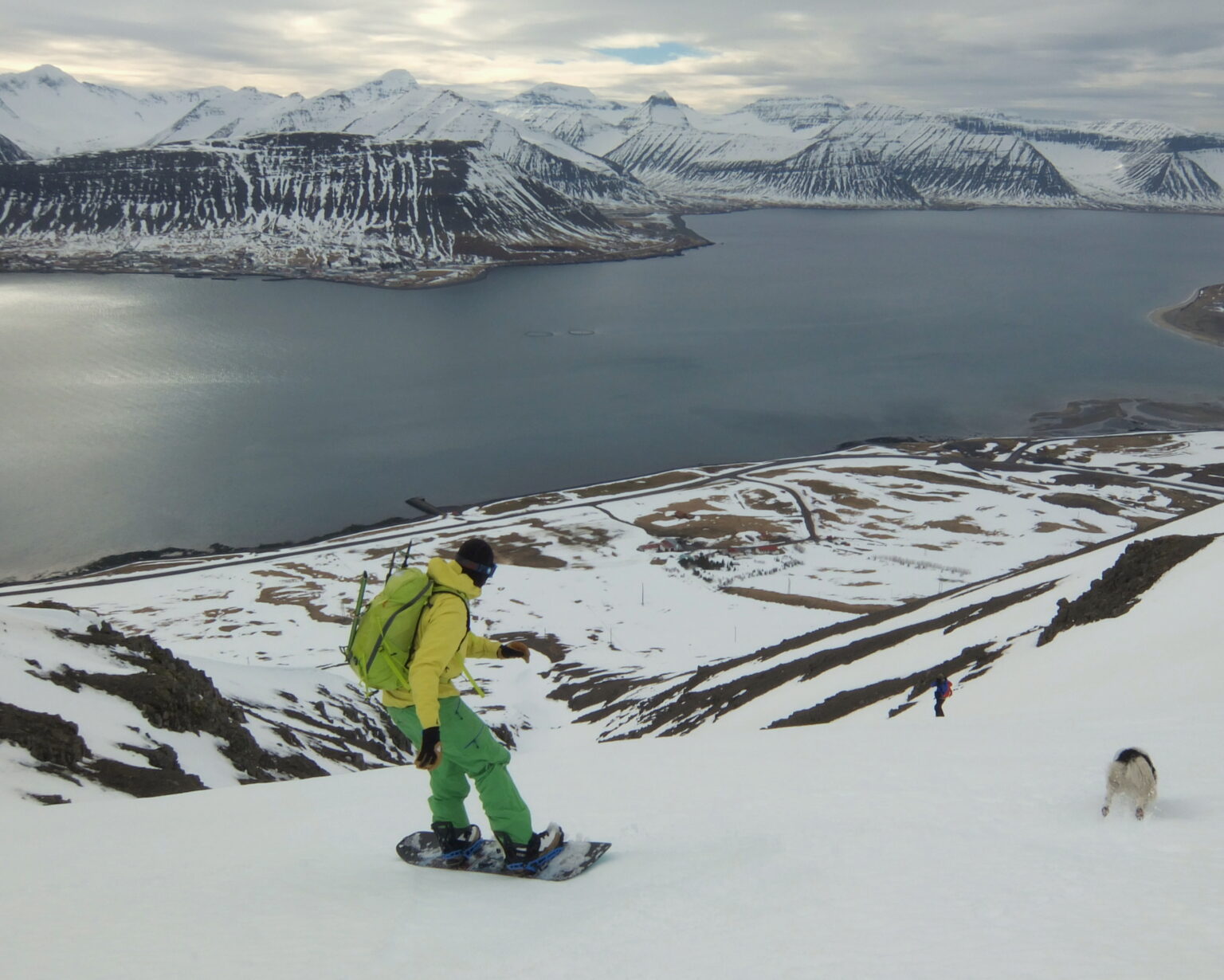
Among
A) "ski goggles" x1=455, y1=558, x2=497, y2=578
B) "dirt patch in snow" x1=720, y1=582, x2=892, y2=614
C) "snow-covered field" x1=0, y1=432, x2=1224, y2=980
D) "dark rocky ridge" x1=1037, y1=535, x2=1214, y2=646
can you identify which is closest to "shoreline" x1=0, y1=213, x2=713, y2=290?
"dirt patch in snow" x1=720, y1=582, x2=892, y2=614

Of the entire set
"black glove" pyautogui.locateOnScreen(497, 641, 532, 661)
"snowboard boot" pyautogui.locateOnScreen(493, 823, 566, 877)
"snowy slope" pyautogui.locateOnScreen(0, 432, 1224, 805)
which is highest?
"black glove" pyautogui.locateOnScreen(497, 641, 532, 661)

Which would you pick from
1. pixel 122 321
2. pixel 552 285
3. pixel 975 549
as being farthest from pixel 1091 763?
pixel 552 285

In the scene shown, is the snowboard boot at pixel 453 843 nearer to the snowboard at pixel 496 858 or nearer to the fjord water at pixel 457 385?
the snowboard at pixel 496 858

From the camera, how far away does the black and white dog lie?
642 cm

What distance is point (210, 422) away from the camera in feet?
289

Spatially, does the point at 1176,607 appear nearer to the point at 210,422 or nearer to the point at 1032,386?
the point at 210,422

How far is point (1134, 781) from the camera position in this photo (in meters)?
6.45

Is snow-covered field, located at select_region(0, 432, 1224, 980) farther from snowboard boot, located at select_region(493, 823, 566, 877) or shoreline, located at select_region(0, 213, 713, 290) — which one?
shoreline, located at select_region(0, 213, 713, 290)

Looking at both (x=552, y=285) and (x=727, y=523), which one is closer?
(x=727, y=523)

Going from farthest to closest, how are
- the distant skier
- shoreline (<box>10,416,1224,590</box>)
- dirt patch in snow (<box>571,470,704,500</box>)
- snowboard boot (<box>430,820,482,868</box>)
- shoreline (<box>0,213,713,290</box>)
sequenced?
shoreline (<box>0,213,713,290</box>)
dirt patch in snow (<box>571,470,704,500</box>)
shoreline (<box>10,416,1224,590</box>)
the distant skier
snowboard boot (<box>430,820,482,868</box>)

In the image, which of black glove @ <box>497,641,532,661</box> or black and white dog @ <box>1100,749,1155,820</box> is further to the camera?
black glove @ <box>497,641,532,661</box>

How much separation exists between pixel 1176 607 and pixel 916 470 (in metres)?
65.8

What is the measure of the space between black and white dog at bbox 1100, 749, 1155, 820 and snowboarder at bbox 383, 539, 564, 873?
4201 millimetres

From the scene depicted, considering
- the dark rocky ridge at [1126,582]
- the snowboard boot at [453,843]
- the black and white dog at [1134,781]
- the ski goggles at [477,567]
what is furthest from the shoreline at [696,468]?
the black and white dog at [1134,781]
